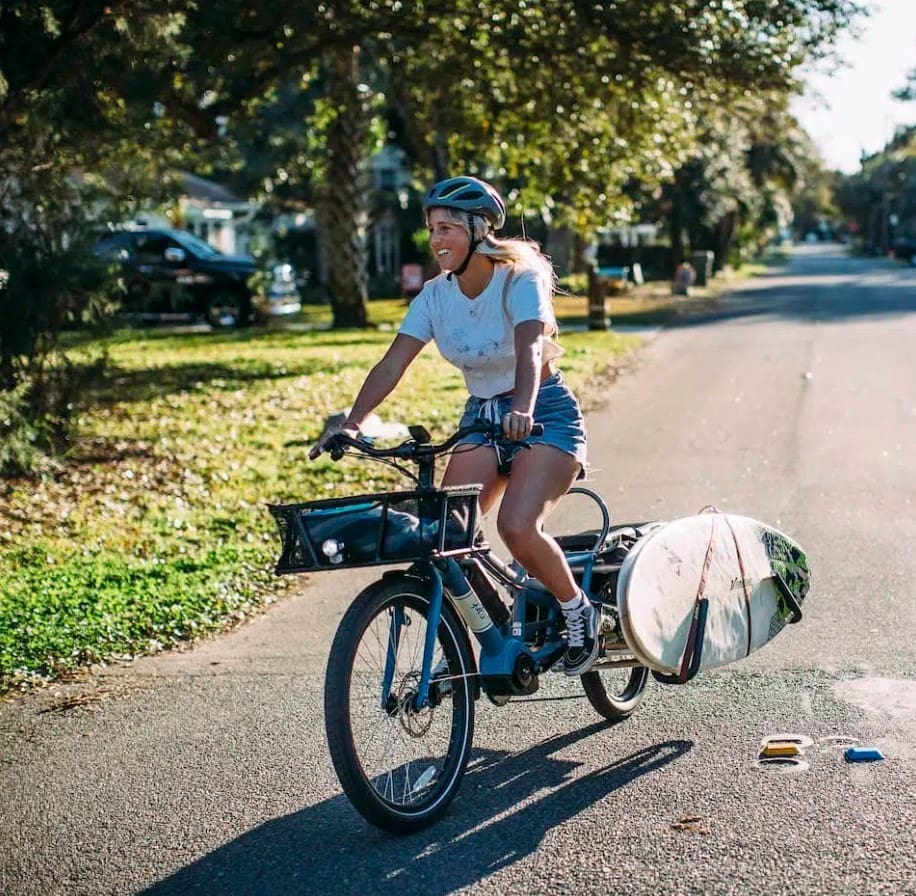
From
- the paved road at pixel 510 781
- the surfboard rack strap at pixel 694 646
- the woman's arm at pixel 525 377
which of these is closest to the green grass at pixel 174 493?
the paved road at pixel 510 781

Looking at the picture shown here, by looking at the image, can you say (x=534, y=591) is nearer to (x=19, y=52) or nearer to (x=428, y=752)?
(x=428, y=752)

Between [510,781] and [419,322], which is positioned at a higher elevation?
[419,322]

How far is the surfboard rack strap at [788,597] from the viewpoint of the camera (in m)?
5.70

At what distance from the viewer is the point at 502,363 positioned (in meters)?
5.15

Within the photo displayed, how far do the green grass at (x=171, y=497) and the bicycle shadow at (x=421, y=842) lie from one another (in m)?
2.56

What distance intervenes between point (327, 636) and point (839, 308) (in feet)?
94.6

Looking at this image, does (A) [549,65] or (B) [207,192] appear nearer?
(A) [549,65]

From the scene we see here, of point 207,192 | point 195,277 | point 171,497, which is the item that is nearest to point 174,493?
point 171,497

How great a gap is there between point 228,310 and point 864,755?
26794 millimetres

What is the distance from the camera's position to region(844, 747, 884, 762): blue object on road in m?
5.05

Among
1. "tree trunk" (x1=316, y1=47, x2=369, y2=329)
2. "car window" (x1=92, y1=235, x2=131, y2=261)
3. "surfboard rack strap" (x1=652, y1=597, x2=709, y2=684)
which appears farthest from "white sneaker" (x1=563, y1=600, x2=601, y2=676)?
"tree trunk" (x1=316, y1=47, x2=369, y2=329)

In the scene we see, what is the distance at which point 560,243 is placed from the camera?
50.5 metres

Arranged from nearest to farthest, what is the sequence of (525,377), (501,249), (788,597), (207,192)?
(525,377)
(501,249)
(788,597)
(207,192)

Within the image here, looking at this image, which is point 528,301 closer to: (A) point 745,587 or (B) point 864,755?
(A) point 745,587
